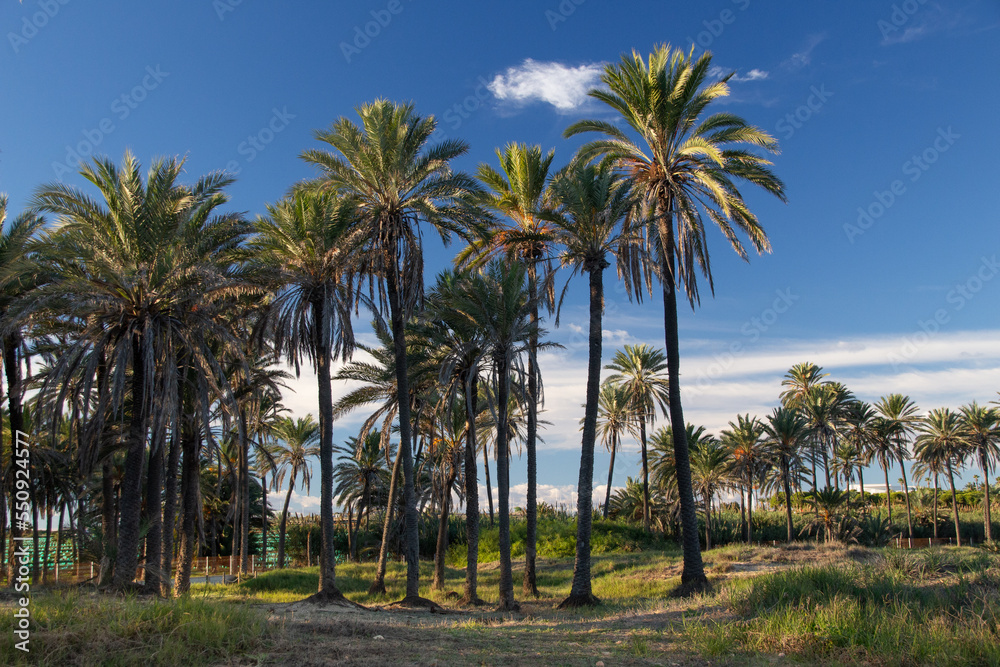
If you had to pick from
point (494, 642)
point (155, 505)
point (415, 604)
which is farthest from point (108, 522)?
point (494, 642)

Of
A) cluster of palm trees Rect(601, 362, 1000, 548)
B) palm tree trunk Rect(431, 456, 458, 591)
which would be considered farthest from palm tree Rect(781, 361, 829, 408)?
palm tree trunk Rect(431, 456, 458, 591)

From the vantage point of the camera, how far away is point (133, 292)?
55.3 ft

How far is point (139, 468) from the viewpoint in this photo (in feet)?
55.6

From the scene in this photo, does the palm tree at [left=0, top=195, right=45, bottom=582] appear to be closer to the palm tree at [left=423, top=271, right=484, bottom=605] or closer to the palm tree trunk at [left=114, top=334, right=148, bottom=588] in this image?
the palm tree trunk at [left=114, top=334, right=148, bottom=588]

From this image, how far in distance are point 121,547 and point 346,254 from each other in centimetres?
1008

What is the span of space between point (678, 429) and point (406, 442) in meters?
8.94

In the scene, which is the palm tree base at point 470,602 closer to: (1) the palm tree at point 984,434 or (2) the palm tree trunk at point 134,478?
(2) the palm tree trunk at point 134,478

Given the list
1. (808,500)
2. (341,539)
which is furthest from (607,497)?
(808,500)

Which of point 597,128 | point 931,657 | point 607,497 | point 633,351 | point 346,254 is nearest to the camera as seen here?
point 931,657

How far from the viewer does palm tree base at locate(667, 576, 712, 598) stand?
20.1 m

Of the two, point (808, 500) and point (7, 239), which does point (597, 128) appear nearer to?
point (7, 239)

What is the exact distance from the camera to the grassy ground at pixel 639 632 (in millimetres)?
8438

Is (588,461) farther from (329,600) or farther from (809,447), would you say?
(809,447)

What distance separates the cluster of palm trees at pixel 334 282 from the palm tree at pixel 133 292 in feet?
0.19
